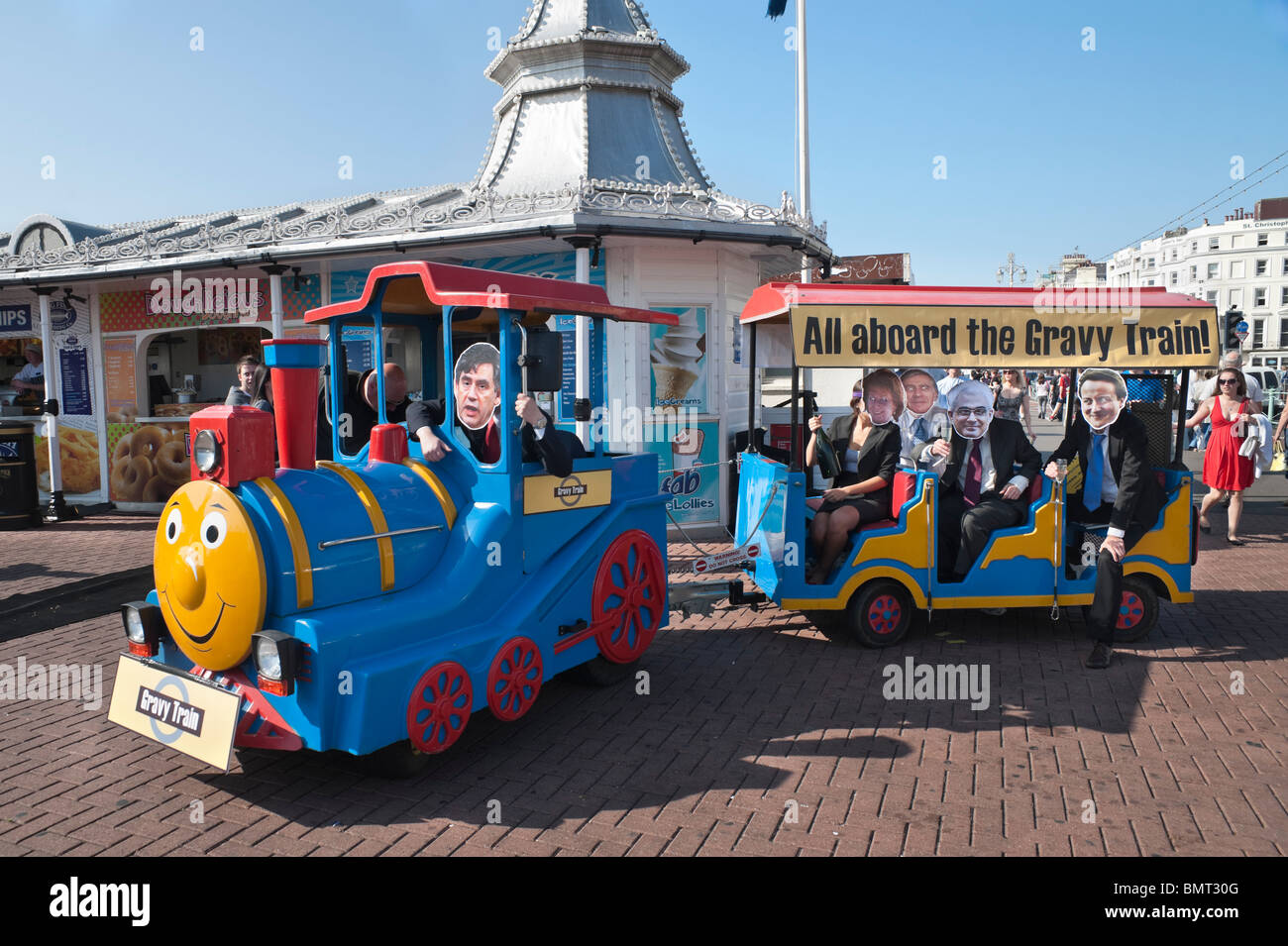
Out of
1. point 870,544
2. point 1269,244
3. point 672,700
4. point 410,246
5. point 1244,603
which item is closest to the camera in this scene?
point 672,700

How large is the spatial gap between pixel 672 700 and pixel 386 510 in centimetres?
215

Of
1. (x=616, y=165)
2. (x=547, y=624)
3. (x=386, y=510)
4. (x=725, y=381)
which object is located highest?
(x=616, y=165)

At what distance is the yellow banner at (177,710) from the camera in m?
3.89

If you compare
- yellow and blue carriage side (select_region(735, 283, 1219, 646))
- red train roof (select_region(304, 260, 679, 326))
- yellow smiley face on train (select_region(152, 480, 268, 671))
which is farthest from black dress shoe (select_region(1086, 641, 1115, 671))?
yellow smiley face on train (select_region(152, 480, 268, 671))

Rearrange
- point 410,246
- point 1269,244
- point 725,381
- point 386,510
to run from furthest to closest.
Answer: point 1269,244, point 725,381, point 410,246, point 386,510

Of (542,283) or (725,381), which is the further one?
(725,381)

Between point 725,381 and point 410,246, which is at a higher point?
point 410,246

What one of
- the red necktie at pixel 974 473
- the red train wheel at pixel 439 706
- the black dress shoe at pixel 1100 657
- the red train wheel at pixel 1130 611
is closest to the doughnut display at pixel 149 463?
the red train wheel at pixel 439 706

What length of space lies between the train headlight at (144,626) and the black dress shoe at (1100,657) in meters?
5.62

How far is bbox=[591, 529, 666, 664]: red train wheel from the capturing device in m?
5.29

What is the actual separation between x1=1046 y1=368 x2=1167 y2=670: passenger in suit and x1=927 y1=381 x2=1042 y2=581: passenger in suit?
0.27m

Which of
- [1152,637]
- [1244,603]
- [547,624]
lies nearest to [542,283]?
[547,624]
